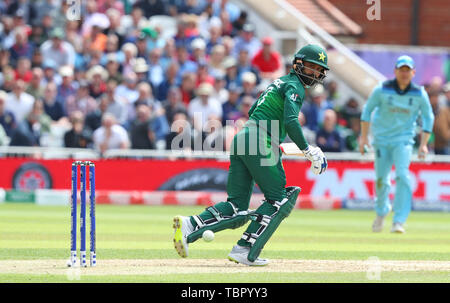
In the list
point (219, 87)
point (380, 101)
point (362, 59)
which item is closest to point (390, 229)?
point (380, 101)

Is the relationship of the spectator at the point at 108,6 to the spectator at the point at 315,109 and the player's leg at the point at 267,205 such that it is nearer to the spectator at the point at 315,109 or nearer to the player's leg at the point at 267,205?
the spectator at the point at 315,109

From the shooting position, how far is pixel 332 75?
24.5 metres

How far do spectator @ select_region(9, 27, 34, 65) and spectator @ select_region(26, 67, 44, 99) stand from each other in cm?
113

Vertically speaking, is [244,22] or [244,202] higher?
[244,22]

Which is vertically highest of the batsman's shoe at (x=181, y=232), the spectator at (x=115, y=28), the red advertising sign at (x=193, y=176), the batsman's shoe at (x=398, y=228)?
the spectator at (x=115, y=28)

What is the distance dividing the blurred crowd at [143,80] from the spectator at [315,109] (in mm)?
26

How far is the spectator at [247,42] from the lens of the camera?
23625 mm

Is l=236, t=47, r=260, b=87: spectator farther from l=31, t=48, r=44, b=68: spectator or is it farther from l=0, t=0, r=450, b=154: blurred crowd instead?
l=31, t=48, r=44, b=68: spectator

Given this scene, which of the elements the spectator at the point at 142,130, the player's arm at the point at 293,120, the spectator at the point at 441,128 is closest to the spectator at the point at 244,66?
the spectator at the point at 142,130

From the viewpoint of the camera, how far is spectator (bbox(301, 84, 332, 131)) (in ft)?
71.8

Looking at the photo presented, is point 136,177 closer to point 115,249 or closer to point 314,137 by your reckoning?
point 314,137

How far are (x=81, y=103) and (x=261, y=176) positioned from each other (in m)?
11.4

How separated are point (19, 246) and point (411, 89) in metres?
6.08

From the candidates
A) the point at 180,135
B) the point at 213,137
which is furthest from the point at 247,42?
the point at 180,135
